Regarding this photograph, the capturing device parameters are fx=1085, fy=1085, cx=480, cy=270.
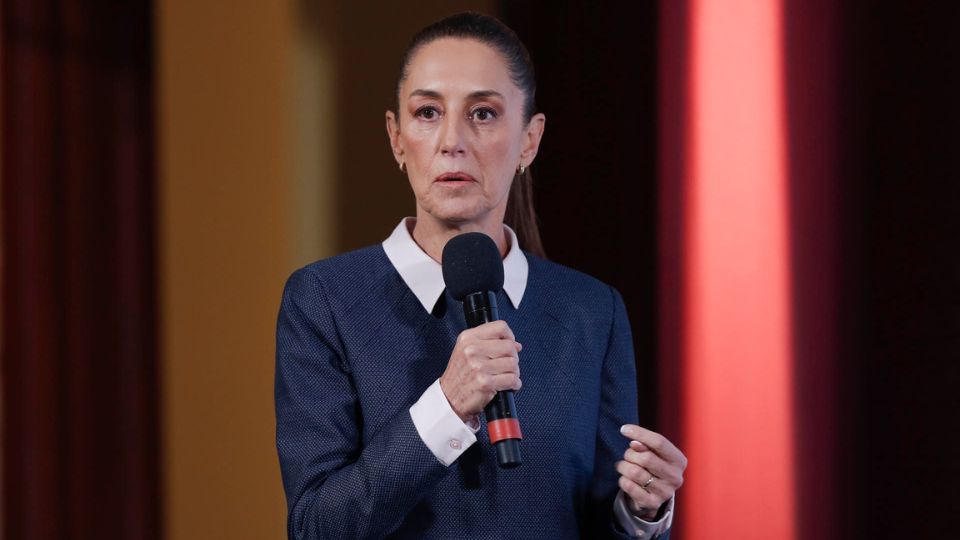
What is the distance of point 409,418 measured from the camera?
115cm

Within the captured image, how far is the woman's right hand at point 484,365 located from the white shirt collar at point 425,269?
23 cm

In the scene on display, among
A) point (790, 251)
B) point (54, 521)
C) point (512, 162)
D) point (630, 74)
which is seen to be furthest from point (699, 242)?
point (54, 521)

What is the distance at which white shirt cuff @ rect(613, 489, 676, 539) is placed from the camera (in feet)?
4.26

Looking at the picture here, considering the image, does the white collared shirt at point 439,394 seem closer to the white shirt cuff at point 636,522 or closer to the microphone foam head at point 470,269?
the white shirt cuff at point 636,522

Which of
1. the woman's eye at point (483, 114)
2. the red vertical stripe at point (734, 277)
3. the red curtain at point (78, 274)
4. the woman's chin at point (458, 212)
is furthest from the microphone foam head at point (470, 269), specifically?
the red curtain at point (78, 274)

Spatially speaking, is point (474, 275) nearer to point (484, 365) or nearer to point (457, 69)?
point (484, 365)

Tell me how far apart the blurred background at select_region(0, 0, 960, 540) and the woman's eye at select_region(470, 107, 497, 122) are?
0.69 meters

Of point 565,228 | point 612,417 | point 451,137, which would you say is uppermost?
point 451,137

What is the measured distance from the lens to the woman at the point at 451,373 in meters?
1.15

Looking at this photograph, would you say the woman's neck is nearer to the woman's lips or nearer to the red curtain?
the woman's lips

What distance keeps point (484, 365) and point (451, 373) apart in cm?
5

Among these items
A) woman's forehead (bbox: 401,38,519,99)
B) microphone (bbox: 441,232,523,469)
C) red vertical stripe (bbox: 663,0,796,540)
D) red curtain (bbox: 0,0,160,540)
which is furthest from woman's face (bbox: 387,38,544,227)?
red curtain (bbox: 0,0,160,540)

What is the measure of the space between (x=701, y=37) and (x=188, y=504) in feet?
4.84

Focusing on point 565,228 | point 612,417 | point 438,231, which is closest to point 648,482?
point 612,417
